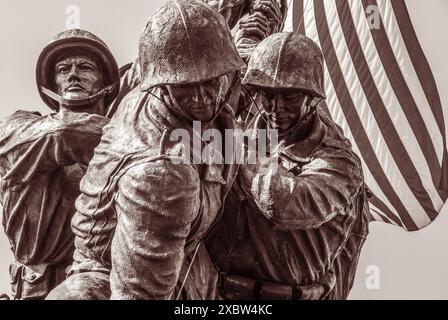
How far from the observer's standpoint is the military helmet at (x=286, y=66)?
7.78 meters

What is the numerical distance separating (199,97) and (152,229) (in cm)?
66

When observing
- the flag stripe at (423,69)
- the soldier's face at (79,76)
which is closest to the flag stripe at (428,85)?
the flag stripe at (423,69)

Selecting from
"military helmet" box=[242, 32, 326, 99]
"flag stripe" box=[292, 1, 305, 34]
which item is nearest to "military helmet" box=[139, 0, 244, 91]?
"military helmet" box=[242, 32, 326, 99]

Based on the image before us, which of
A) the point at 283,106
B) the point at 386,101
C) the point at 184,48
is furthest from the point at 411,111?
the point at 184,48

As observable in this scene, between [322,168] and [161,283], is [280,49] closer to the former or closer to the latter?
[322,168]

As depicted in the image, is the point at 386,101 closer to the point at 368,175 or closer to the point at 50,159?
the point at 368,175

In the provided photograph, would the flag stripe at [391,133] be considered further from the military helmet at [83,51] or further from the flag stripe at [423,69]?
the military helmet at [83,51]

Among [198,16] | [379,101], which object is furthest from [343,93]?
[198,16]

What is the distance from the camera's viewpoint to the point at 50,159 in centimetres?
832

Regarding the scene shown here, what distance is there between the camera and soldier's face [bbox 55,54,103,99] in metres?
8.55

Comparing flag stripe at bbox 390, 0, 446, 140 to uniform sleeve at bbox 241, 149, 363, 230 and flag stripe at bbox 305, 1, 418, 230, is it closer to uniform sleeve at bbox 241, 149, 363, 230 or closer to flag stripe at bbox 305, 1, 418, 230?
flag stripe at bbox 305, 1, 418, 230

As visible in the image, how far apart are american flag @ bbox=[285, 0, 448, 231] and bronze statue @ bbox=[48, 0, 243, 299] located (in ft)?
14.9

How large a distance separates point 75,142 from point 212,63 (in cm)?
133

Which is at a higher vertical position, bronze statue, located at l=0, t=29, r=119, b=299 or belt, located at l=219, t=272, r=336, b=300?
bronze statue, located at l=0, t=29, r=119, b=299
